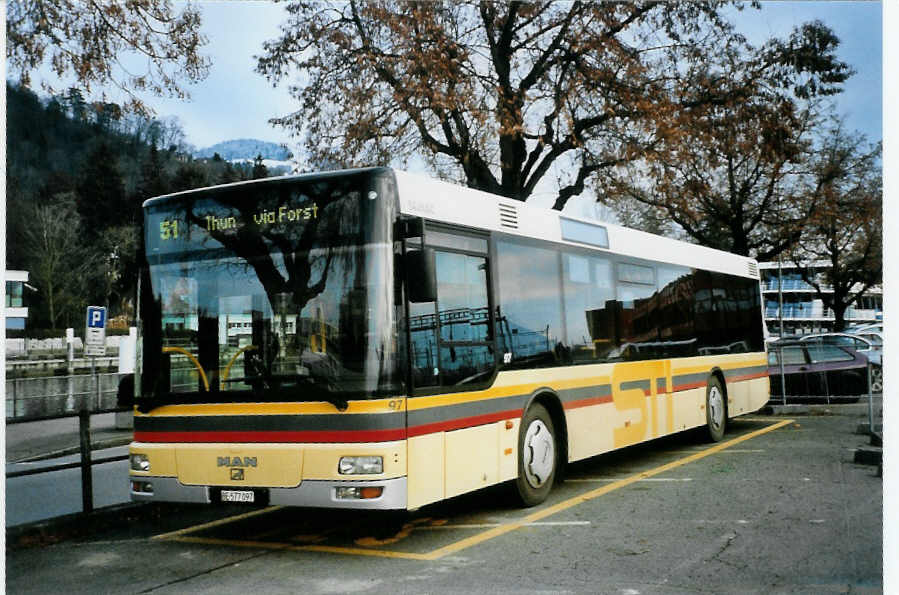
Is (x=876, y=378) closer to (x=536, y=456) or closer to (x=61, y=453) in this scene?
(x=536, y=456)

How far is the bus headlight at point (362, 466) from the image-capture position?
273 inches

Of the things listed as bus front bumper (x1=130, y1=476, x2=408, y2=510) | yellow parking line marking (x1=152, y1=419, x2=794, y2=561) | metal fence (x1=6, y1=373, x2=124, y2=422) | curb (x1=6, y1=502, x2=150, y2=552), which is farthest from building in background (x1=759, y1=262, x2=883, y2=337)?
bus front bumper (x1=130, y1=476, x2=408, y2=510)

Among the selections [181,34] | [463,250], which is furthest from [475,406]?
[181,34]

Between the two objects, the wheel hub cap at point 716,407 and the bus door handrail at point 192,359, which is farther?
the wheel hub cap at point 716,407

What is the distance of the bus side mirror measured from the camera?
23.4ft

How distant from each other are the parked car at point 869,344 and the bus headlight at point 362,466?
8.07 meters

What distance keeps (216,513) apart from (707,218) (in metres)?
27.6

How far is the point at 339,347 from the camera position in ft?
23.2

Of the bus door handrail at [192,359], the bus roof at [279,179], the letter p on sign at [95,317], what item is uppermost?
the bus roof at [279,179]

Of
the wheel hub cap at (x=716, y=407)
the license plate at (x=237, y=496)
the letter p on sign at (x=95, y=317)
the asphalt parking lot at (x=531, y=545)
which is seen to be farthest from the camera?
the letter p on sign at (x=95, y=317)

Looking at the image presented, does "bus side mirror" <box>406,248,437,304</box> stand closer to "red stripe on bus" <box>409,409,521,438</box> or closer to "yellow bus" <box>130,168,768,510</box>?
"yellow bus" <box>130,168,768,510</box>

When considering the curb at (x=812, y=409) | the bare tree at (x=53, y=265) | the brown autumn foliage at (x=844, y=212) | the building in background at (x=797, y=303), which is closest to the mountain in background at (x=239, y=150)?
the curb at (x=812, y=409)

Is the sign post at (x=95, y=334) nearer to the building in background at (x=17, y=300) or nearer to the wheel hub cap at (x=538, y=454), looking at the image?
the wheel hub cap at (x=538, y=454)

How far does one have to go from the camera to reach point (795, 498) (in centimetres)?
913
